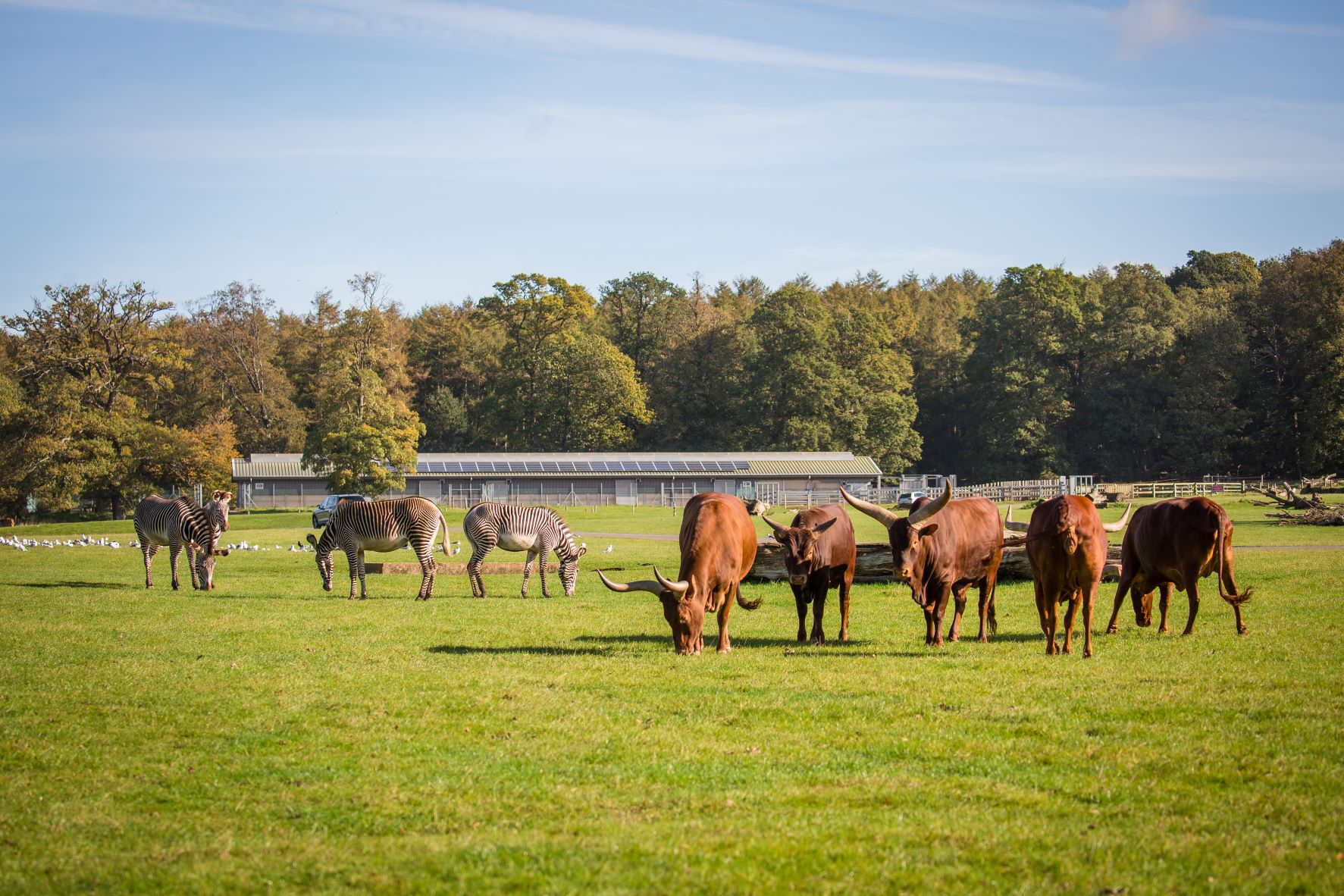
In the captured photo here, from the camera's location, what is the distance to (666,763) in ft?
28.1

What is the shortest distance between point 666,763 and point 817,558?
A: 6.74 meters

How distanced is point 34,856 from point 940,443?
331ft

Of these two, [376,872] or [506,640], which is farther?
[506,640]

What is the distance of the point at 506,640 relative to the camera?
1526 centimetres

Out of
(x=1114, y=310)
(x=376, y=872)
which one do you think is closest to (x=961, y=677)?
(x=376, y=872)

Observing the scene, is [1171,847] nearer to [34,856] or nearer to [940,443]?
[34,856]

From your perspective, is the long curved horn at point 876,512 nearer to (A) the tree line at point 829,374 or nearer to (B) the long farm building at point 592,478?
(A) the tree line at point 829,374

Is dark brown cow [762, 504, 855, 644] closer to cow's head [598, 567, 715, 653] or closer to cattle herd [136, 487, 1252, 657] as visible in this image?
cattle herd [136, 487, 1252, 657]

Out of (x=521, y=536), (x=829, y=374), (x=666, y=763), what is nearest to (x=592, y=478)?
(x=829, y=374)

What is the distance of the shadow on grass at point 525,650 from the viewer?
45.7 feet

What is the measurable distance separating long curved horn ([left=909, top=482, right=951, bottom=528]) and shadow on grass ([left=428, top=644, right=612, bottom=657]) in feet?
13.6

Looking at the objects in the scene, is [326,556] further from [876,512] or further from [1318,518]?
[1318,518]

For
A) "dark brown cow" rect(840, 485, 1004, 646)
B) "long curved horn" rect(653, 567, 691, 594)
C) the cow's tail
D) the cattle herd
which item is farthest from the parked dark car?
the cow's tail

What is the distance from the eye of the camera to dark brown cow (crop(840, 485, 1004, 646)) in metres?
13.9
